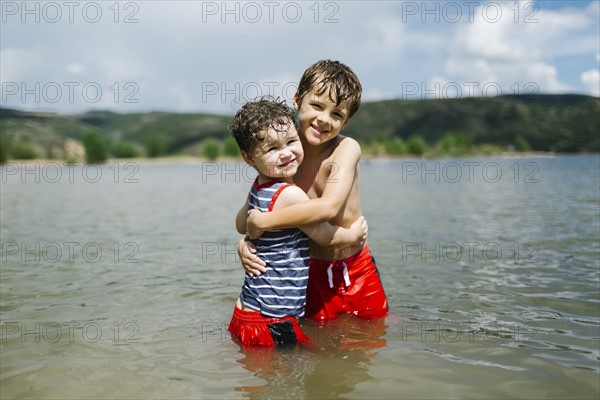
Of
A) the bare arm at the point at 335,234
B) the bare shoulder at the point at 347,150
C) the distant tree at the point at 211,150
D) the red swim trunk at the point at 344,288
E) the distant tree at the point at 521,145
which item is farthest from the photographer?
the distant tree at the point at 211,150

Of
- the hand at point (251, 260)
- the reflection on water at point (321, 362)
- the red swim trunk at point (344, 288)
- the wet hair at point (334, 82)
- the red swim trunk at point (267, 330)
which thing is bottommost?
the reflection on water at point (321, 362)

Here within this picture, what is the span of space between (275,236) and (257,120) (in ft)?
2.58

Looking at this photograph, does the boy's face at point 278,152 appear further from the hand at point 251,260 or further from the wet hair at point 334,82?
the hand at point 251,260

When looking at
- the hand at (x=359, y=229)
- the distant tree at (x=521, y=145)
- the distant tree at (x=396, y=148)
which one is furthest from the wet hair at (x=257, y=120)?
the distant tree at (x=521, y=145)

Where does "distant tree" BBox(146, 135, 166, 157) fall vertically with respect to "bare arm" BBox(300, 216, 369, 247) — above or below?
above

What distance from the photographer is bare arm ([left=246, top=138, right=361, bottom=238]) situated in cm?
326

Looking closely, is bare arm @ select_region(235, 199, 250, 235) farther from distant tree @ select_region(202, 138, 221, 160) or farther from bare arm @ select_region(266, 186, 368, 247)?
distant tree @ select_region(202, 138, 221, 160)

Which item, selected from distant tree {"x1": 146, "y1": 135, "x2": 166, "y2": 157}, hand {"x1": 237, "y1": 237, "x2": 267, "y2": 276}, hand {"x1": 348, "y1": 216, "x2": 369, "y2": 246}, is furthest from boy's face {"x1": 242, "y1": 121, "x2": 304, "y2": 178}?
distant tree {"x1": 146, "y1": 135, "x2": 166, "y2": 157}

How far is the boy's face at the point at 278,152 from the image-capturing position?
3303 millimetres

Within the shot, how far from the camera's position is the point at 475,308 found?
17.6ft

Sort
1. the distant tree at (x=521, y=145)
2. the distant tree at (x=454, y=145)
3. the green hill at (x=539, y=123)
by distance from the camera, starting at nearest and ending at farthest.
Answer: the distant tree at (x=454, y=145), the green hill at (x=539, y=123), the distant tree at (x=521, y=145)

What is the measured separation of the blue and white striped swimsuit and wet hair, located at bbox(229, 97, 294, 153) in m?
0.33

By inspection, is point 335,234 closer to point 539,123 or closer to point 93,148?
point 93,148

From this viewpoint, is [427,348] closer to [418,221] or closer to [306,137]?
[306,137]
